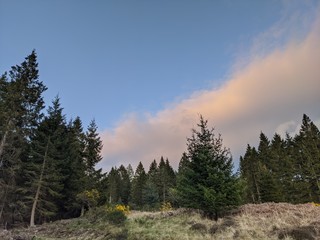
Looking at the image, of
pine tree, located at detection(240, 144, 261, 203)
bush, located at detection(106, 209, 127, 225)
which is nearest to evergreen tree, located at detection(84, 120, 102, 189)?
bush, located at detection(106, 209, 127, 225)

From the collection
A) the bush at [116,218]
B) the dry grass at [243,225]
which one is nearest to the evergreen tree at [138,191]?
the bush at [116,218]

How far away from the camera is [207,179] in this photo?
1794cm

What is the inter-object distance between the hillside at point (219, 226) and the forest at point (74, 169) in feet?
4.30

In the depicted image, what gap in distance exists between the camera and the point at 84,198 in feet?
114

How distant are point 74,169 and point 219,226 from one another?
87.3ft

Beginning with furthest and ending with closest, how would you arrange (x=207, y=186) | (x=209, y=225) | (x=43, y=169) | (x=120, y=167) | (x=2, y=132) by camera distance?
(x=120, y=167), (x=43, y=169), (x=2, y=132), (x=207, y=186), (x=209, y=225)

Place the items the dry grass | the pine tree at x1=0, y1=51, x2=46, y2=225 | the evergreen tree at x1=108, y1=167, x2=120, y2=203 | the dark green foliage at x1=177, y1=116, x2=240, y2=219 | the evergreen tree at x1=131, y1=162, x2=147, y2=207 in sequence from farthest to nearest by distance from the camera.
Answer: the evergreen tree at x1=108, y1=167, x2=120, y2=203 < the evergreen tree at x1=131, y1=162, x2=147, y2=207 < the pine tree at x1=0, y1=51, x2=46, y2=225 < the dark green foliage at x1=177, y1=116, x2=240, y2=219 < the dry grass

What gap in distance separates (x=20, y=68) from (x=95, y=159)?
657 inches

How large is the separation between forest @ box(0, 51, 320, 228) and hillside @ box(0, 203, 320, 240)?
4.30 feet

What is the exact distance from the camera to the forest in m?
18.2

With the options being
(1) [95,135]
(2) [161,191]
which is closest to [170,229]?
(1) [95,135]

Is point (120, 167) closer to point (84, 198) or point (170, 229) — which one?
point (84, 198)

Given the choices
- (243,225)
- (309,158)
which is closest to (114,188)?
(309,158)

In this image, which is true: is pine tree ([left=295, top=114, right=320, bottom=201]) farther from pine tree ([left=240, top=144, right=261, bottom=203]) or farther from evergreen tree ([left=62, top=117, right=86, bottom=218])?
evergreen tree ([left=62, top=117, right=86, bottom=218])
